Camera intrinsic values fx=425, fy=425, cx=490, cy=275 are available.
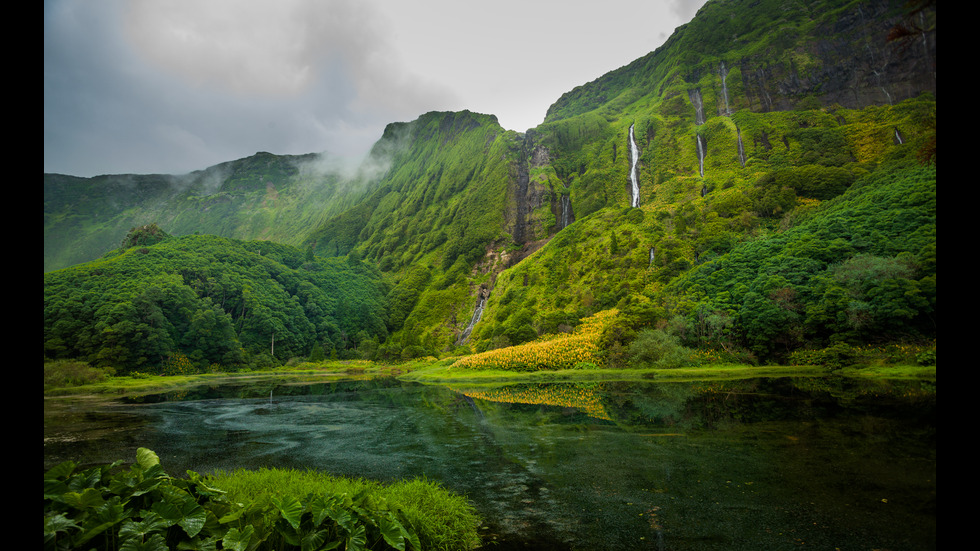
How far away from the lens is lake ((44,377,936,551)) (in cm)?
821

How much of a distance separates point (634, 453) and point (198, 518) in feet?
40.6

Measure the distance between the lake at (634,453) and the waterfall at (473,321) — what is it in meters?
55.1

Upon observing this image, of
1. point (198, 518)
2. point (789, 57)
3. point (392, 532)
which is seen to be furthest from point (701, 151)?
point (198, 518)

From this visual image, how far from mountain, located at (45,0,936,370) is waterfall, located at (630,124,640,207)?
664mm

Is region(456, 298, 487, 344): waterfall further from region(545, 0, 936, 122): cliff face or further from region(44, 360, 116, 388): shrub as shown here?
region(545, 0, 936, 122): cliff face

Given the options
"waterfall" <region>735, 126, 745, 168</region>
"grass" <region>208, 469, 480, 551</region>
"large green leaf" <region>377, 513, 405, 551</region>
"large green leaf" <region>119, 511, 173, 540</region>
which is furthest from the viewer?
"waterfall" <region>735, 126, 745, 168</region>

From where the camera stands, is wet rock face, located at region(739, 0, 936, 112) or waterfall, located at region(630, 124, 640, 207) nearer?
wet rock face, located at region(739, 0, 936, 112)

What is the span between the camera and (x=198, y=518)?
5.55m

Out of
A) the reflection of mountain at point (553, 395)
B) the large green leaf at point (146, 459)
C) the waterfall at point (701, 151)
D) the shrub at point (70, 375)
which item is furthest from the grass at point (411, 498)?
the waterfall at point (701, 151)

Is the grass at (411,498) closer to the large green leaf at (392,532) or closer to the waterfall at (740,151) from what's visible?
the large green leaf at (392,532)

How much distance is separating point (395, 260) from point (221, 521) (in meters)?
137

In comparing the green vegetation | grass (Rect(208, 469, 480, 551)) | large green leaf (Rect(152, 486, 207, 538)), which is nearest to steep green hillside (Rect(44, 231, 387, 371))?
grass (Rect(208, 469, 480, 551))

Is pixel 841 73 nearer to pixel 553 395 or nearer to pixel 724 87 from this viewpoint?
pixel 724 87

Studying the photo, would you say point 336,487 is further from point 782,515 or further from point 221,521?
point 782,515
